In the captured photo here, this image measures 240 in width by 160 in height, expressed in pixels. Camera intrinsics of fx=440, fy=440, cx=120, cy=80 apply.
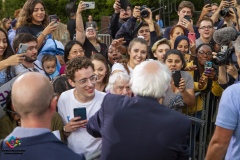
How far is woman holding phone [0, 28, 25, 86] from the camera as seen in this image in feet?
14.9

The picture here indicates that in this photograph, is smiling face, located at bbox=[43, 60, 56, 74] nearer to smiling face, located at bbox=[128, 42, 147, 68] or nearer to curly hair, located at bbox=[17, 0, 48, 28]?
curly hair, located at bbox=[17, 0, 48, 28]

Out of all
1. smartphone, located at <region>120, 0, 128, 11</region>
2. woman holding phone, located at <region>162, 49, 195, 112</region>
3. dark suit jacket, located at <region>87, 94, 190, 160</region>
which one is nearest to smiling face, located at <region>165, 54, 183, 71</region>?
woman holding phone, located at <region>162, 49, 195, 112</region>

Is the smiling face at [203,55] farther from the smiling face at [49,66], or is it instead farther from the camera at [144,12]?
the smiling face at [49,66]

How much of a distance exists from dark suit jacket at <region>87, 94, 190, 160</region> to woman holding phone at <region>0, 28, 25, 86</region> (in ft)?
5.29

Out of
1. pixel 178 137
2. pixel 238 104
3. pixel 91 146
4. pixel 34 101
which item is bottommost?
pixel 91 146

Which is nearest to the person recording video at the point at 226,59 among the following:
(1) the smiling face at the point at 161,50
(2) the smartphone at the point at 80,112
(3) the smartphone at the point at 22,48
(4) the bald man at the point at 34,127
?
(1) the smiling face at the point at 161,50

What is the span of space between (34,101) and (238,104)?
150 centimetres

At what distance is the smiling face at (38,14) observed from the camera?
242 inches

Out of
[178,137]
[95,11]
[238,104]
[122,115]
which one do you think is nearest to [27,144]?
[122,115]

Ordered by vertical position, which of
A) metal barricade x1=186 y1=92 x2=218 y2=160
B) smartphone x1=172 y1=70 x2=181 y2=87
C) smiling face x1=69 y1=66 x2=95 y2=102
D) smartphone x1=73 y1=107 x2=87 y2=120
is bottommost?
metal barricade x1=186 y1=92 x2=218 y2=160

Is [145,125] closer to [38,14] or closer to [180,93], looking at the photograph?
[180,93]

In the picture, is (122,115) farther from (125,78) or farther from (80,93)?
(125,78)

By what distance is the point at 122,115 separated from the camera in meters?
3.17

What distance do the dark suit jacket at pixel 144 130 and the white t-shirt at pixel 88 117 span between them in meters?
0.68
